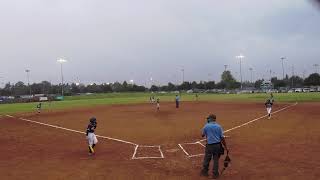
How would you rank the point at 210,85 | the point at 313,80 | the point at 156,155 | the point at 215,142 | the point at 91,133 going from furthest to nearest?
the point at 210,85, the point at 313,80, the point at 91,133, the point at 156,155, the point at 215,142

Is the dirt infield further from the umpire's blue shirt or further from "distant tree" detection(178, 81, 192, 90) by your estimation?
"distant tree" detection(178, 81, 192, 90)

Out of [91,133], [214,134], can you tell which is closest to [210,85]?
[91,133]

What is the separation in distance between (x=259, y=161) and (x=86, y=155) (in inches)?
280

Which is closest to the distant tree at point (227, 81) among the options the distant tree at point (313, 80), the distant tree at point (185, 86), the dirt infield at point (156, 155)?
the distant tree at point (185, 86)

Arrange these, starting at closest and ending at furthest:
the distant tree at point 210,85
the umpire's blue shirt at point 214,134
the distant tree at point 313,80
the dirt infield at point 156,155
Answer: the umpire's blue shirt at point 214,134 < the dirt infield at point 156,155 < the distant tree at point 313,80 < the distant tree at point 210,85

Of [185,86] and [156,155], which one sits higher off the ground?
[185,86]

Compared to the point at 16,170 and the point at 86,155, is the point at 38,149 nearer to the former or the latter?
the point at 86,155

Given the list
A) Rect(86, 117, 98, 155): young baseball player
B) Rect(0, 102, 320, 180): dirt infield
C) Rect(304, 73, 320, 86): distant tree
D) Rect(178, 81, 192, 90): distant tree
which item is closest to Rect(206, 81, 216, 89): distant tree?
Rect(178, 81, 192, 90): distant tree

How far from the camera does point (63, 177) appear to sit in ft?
42.9

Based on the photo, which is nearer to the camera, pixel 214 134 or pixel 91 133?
pixel 214 134

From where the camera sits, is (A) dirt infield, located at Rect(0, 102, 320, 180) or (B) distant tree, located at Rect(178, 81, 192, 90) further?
(B) distant tree, located at Rect(178, 81, 192, 90)

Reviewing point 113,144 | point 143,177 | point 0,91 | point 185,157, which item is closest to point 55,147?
A: point 113,144

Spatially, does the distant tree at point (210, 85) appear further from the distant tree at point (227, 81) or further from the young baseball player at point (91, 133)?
the young baseball player at point (91, 133)

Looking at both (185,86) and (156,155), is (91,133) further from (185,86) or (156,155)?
(185,86)
